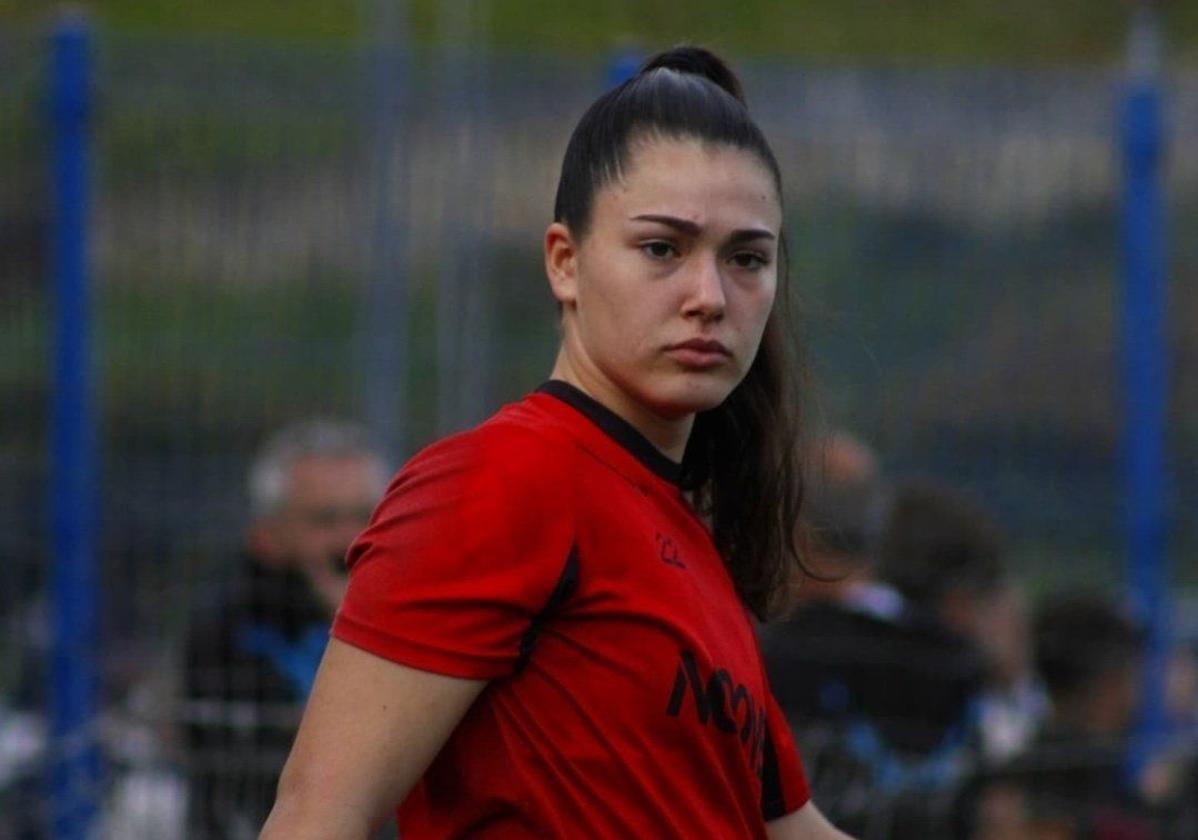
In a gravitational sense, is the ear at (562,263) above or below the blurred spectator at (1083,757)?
above

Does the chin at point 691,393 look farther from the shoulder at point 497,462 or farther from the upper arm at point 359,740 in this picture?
the upper arm at point 359,740

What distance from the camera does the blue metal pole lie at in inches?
232

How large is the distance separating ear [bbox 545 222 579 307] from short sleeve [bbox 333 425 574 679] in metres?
0.28

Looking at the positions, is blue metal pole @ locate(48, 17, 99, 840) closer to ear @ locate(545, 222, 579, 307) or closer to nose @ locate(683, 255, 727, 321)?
ear @ locate(545, 222, 579, 307)

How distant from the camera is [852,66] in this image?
6.96 metres

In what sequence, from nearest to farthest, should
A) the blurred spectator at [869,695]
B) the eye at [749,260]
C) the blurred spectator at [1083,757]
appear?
the eye at [749,260]
the blurred spectator at [869,695]
the blurred spectator at [1083,757]

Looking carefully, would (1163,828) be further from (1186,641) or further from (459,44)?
(459,44)

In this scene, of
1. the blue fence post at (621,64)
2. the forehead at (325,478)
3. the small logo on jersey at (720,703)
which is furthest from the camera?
the forehead at (325,478)

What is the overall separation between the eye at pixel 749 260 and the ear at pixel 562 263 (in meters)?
0.17

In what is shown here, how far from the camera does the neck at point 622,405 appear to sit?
2441 millimetres

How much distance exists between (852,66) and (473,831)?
5.01 meters

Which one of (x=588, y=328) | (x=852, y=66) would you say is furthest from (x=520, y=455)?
(x=852, y=66)

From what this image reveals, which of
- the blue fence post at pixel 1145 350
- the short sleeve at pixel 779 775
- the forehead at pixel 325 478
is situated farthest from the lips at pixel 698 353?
the blue fence post at pixel 1145 350

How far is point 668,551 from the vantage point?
2.40m
